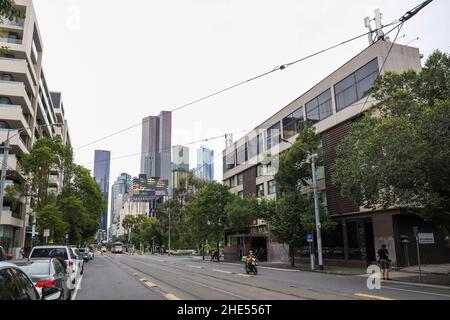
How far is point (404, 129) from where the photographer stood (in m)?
18.0

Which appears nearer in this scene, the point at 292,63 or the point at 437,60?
the point at 292,63

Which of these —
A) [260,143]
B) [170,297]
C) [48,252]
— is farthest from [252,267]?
[260,143]

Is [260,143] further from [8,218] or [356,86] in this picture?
[8,218]

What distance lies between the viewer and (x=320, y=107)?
38250 millimetres

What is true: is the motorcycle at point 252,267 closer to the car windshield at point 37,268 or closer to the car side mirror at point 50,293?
the car windshield at point 37,268

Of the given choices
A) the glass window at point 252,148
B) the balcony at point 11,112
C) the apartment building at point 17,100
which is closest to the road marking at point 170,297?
the apartment building at point 17,100

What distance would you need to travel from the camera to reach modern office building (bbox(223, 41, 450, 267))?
93.1 feet

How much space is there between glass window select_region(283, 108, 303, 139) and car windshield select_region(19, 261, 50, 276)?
3473cm

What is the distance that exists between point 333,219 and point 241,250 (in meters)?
20.3

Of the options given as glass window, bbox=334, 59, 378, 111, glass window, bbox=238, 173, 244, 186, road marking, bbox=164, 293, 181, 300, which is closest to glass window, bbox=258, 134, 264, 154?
glass window, bbox=238, 173, 244, 186

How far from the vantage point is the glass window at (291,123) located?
42719 millimetres

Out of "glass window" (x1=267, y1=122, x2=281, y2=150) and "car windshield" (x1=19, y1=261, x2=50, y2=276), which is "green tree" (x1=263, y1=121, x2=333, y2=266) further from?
"car windshield" (x1=19, y1=261, x2=50, y2=276)
